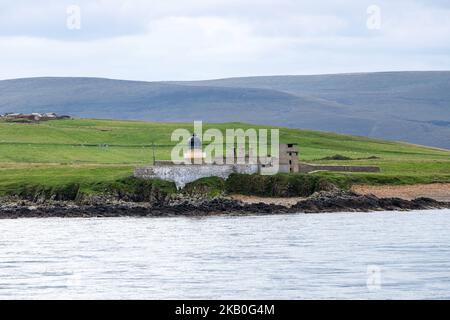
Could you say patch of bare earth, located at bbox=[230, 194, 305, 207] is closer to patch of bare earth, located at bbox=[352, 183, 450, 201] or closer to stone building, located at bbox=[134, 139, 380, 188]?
stone building, located at bbox=[134, 139, 380, 188]

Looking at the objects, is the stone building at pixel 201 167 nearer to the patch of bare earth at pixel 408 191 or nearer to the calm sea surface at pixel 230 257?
the patch of bare earth at pixel 408 191

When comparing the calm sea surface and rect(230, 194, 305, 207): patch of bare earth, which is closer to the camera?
the calm sea surface

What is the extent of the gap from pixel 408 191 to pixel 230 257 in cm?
3841

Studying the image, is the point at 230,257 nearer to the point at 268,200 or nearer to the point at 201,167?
the point at 268,200

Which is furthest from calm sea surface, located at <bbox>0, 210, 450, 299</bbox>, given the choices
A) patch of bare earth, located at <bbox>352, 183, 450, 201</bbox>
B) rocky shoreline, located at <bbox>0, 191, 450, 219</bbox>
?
patch of bare earth, located at <bbox>352, 183, 450, 201</bbox>

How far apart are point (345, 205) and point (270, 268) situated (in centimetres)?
3403

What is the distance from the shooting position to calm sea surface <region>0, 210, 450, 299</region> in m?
51.0

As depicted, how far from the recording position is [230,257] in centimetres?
6159

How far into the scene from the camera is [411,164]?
115 metres

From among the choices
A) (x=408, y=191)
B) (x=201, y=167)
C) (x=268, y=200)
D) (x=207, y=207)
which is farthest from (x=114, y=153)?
(x=207, y=207)

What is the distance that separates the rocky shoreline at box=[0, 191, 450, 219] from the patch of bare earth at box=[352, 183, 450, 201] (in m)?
2.27

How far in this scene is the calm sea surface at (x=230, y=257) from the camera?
51.0 m

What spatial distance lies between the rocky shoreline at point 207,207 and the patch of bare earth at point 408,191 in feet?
7.45
